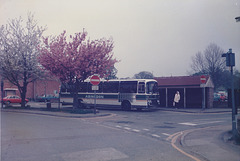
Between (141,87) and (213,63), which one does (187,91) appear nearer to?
(141,87)

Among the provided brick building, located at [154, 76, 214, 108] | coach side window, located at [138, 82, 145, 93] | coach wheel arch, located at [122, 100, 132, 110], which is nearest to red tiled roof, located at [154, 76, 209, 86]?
brick building, located at [154, 76, 214, 108]

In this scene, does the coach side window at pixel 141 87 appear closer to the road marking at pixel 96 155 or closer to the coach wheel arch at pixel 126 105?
the coach wheel arch at pixel 126 105

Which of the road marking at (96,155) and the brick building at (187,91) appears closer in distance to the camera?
the road marking at (96,155)

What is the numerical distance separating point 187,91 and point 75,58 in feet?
43.9

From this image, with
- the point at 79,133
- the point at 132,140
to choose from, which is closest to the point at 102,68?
the point at 79,133

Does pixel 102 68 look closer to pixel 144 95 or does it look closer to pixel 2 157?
pixel 144 95

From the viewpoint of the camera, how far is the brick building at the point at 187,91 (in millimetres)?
26297

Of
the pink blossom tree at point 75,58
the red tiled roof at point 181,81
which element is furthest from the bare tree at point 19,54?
the red tiled roof at point 181,81

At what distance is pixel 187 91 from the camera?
27.1 metres

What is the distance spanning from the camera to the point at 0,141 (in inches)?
344

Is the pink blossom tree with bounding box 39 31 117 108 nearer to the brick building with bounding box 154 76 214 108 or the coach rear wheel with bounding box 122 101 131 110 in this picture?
the coach rear wheel with bounding box 122 101 131 110

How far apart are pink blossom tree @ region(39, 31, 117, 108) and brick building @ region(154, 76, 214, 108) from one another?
878 cm

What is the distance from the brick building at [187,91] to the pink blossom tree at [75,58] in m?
8.78

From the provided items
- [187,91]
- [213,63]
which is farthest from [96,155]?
[213,63]
